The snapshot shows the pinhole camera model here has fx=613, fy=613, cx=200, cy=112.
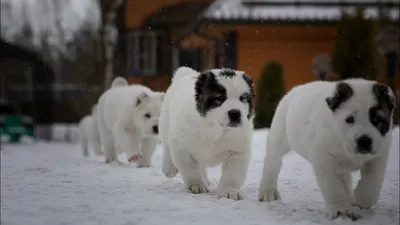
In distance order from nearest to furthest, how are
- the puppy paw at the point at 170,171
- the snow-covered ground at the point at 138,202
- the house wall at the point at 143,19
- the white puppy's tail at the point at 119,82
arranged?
the snow-covered ground at the point at 138,202 < the puppy paw at the point at 170,171 < the house wall at the point at 143,19 < the white puppy's tail at the point at 119,82

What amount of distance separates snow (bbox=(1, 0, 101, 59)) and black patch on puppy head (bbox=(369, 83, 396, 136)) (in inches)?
189

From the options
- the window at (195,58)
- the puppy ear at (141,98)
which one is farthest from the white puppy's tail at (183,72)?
the puppy ear at (141,98)

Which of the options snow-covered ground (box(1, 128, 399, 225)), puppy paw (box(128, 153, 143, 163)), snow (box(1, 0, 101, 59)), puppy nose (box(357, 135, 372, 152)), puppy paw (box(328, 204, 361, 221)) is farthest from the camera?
puppy paw (box(128, 153, 143, 163))

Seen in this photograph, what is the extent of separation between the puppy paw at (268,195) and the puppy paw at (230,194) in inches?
6.5

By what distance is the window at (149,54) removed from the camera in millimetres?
6102

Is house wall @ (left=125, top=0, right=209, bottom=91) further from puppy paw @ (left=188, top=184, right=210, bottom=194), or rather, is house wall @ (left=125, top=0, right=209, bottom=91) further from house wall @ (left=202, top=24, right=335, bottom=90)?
puppy paw @ (left=188, top=184, right=210, bottom=194)

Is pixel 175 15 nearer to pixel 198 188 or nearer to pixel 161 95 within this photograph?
pixel 161 95

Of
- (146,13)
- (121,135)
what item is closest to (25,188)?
(146,13)

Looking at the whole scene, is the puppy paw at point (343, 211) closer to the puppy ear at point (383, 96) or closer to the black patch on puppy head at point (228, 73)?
the puppy ear at point (383, 96)

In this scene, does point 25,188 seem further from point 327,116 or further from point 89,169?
point 327,116

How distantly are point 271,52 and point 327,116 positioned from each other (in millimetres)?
1765

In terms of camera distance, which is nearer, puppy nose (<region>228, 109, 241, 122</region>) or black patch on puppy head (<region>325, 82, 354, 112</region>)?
black patch on puppy head (<region>325, 82, 354, 112</region>)

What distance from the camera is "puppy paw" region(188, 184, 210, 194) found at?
5262mm

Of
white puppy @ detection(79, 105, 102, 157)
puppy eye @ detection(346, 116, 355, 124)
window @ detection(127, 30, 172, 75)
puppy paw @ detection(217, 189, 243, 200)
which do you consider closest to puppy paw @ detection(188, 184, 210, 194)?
puppy paw @ detection(217, 189, 243, 200)
